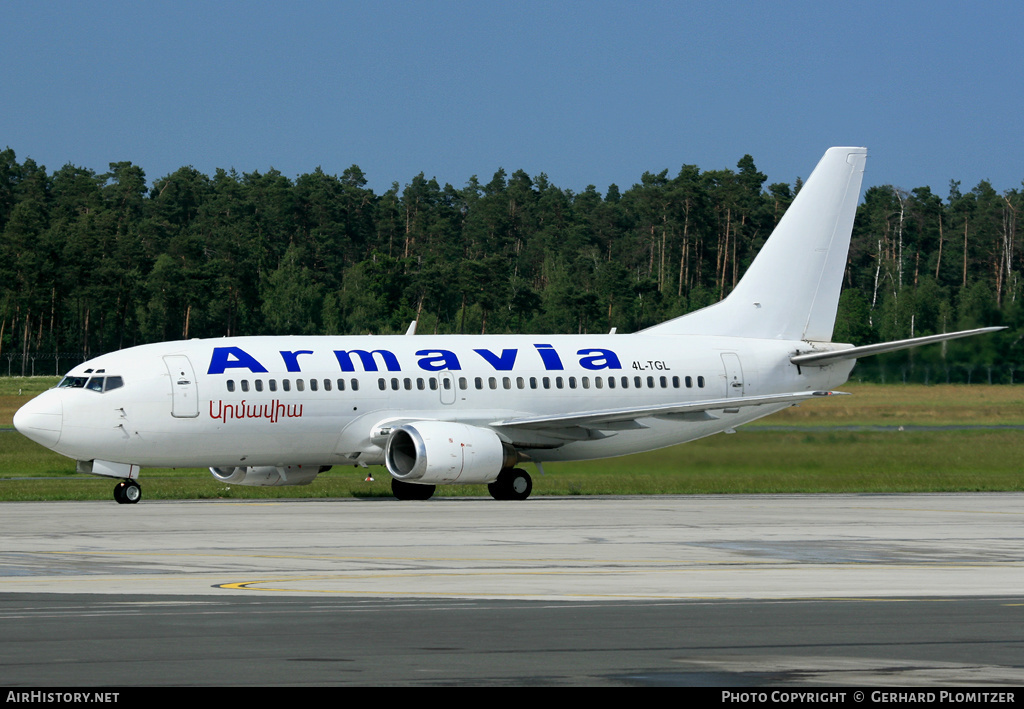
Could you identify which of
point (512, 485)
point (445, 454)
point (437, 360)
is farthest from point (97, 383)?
point (512, 485)

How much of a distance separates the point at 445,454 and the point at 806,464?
10319 mm

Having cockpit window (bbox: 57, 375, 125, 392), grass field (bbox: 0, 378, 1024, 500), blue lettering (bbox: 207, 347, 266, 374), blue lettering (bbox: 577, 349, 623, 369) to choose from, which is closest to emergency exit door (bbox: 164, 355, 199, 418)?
blue lettering (bbox: 207, 347, 266, 374)

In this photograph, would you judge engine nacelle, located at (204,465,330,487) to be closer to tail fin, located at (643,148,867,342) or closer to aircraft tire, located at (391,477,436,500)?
aircraft tire, located at (391,477,436,500)

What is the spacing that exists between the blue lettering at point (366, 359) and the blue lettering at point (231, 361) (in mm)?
1945

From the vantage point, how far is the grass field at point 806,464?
4000 centimetres

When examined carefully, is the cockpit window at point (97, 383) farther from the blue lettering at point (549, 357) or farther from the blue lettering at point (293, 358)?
the blue lettering at point (549, 357)

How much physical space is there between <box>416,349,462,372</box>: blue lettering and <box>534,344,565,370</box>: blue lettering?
236cm

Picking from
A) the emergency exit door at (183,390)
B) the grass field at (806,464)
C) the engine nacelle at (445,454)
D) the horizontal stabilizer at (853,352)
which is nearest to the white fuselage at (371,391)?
the emergency exit door at (183,390)

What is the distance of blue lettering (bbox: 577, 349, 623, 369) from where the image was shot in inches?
1574

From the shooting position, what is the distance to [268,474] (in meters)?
38.2

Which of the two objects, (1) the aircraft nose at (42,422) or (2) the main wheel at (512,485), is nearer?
(1) the aircraft nose at (42,422)

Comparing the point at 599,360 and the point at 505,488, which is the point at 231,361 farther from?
the point at 599,360

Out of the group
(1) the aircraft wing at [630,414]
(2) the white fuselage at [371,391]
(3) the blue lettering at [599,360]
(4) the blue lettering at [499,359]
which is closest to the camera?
(2) the white fuselage at [371,391]
